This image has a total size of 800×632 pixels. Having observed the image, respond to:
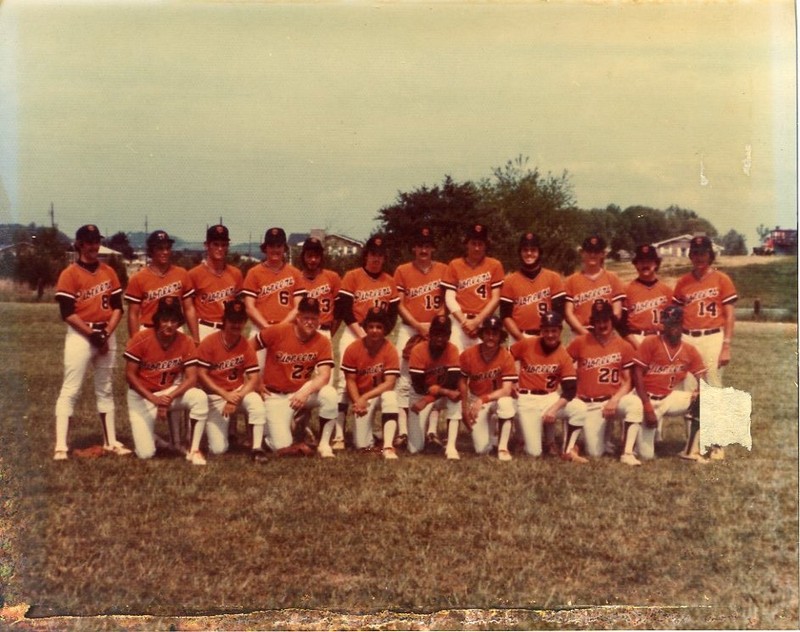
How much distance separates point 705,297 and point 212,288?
360 centimetres

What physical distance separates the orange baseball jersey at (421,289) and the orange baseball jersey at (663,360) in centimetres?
152

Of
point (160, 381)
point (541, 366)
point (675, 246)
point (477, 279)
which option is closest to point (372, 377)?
point (477, 279)

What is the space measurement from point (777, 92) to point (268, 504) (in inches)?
173

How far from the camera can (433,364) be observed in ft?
22.0

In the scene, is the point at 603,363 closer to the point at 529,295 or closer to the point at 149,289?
the point at 529,295

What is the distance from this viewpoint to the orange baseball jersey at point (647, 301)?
6738mm

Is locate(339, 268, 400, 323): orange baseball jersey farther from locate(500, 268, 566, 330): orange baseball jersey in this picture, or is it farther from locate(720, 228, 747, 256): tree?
locate(720, 228, 747, 256): tree

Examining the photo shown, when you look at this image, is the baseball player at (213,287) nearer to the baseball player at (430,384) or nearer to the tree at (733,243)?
the baseball player at (430,384)

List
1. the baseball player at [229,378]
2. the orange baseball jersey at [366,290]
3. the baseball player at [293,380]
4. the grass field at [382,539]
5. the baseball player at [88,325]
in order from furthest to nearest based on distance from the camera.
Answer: the orange baseball jersey at [366,290]
the baseball player at [293,380]
the baseball player at [229,378]
the baseball player at [88,325]
the grass field at [382,539]

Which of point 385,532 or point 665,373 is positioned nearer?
point 385,532

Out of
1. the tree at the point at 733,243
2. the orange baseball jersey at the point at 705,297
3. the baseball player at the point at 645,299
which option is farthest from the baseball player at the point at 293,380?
the tree at the point at 733,243

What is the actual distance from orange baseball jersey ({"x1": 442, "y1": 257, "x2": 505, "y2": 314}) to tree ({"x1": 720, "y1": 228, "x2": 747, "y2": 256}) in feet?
5.34

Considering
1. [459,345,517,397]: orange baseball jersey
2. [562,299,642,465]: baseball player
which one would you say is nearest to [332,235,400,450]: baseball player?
[459,345,517,397]: orange baseball jersey

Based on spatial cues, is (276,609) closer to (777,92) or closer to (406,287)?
(406,287)
